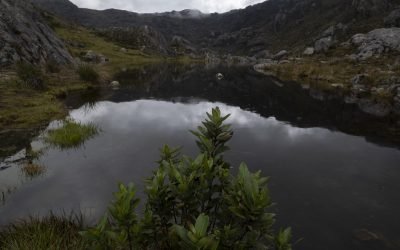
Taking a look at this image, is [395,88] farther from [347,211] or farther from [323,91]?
[347,211]

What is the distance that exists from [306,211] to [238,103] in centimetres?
2789

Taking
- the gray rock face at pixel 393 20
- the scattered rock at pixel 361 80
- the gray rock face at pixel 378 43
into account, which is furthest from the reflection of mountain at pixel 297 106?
the gray rock face at pixel 393 20

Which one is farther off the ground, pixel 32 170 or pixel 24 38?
pixel 24 38

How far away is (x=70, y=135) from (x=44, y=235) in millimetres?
12664

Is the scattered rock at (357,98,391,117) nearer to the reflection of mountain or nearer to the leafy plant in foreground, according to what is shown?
the reflection of mountain

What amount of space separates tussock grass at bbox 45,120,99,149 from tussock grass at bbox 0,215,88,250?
377 inches

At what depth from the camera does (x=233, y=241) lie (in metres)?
5.37

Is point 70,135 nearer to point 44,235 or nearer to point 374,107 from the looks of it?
point 44,235

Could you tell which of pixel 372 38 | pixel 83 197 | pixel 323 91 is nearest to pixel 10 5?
pixel 323 91

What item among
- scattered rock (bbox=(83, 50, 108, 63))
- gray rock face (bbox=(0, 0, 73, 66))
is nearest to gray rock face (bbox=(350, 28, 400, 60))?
gray rock face (bbox=(0, 0, 73, 66))

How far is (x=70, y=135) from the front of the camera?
20422 millimetres

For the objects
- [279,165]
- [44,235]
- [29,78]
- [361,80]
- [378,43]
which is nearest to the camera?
[44,235]

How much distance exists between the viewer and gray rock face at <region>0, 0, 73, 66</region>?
52906mm

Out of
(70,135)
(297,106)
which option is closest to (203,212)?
(70,135)
